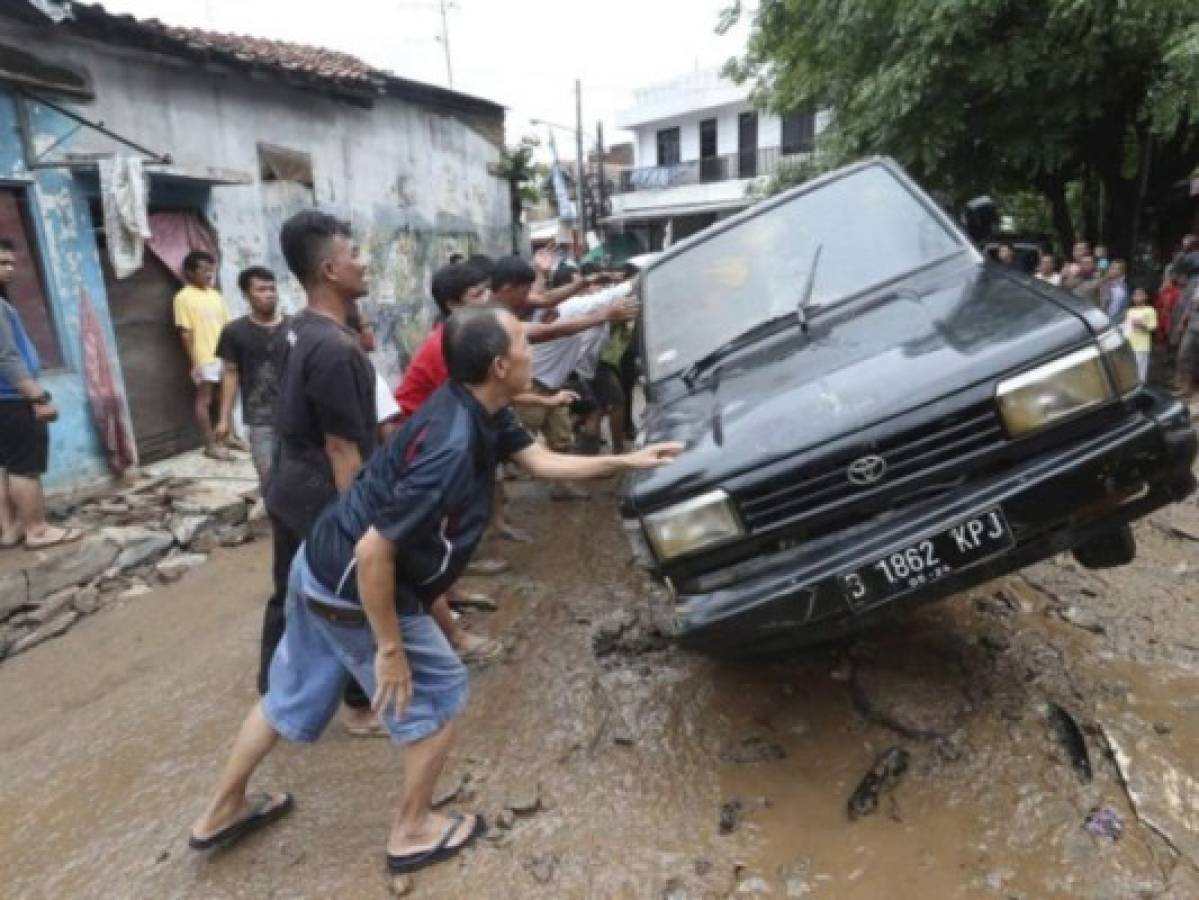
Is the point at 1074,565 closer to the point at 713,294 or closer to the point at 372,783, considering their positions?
the point at 713,294

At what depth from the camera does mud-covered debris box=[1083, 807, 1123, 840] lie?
6.54 feet

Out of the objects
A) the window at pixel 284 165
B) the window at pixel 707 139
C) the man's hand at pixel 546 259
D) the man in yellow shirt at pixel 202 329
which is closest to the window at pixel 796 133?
the window at pixel 707 139

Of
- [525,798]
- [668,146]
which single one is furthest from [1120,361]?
[668,146]

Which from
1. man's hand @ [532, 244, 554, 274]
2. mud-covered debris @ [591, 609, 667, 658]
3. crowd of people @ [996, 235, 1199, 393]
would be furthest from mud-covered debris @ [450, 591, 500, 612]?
crowd of people @ [996, 235, 1199, 393]

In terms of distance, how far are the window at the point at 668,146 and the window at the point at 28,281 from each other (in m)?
29.0

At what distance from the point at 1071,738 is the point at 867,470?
1082mm

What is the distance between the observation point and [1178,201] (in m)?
12.3

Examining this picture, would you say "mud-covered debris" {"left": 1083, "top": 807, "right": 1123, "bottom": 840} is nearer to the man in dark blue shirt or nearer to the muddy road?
the muddy road

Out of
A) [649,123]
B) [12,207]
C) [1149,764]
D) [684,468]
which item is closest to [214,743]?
[684,468]

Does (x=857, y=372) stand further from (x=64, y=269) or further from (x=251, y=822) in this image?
(x=64, y=269)

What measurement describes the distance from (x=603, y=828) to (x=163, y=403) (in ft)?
18.4

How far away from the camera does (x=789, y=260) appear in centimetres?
315

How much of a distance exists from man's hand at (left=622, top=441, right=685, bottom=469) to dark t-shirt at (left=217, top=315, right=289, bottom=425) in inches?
93.5

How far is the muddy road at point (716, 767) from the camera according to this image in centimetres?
204
